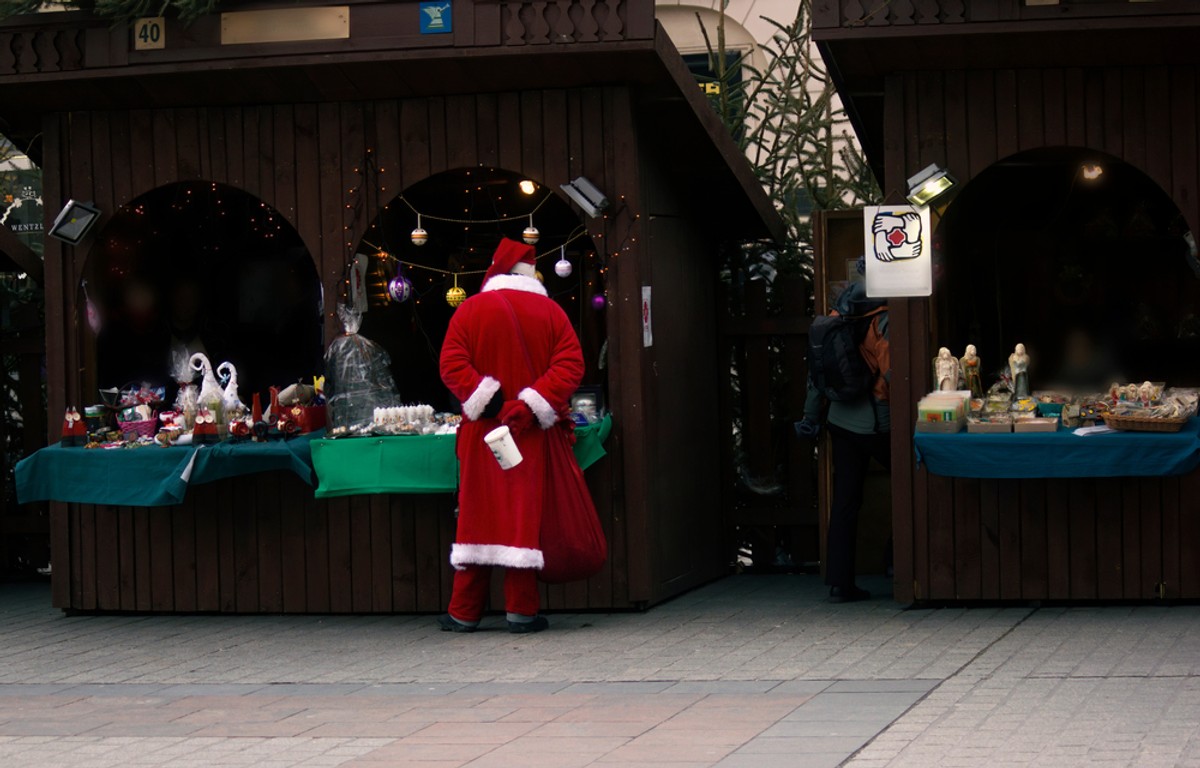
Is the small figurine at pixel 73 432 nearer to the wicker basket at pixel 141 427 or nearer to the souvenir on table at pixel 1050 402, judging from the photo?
the wicker basket at pixel 141 427

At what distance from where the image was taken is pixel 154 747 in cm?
661

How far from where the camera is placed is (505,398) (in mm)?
8945

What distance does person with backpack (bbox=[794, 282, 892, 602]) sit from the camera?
983 cm

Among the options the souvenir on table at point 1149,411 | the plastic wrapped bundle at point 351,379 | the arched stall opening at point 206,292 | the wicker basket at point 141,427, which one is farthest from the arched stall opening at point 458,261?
the souvenir on table at point 1149,411

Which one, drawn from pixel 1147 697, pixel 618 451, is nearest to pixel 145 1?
pixel 618 451

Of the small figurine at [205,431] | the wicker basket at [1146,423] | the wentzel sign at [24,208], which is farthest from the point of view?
the wentzel sign at [24,208]

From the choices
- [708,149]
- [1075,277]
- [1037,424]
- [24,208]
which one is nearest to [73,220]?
[708,149]

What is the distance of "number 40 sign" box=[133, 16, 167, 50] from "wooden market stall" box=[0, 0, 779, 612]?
3cm

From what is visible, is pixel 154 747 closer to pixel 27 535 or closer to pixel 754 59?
pixel 27 535

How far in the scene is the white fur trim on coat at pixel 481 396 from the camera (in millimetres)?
8812

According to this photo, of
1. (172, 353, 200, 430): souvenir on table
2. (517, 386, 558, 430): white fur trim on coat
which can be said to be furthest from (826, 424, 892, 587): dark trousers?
(172, 353, 200, 430): souvenir on table

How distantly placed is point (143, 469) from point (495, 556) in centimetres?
217

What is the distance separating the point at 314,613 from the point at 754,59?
888 centimetres

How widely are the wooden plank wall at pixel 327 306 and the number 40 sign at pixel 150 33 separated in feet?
2.08
